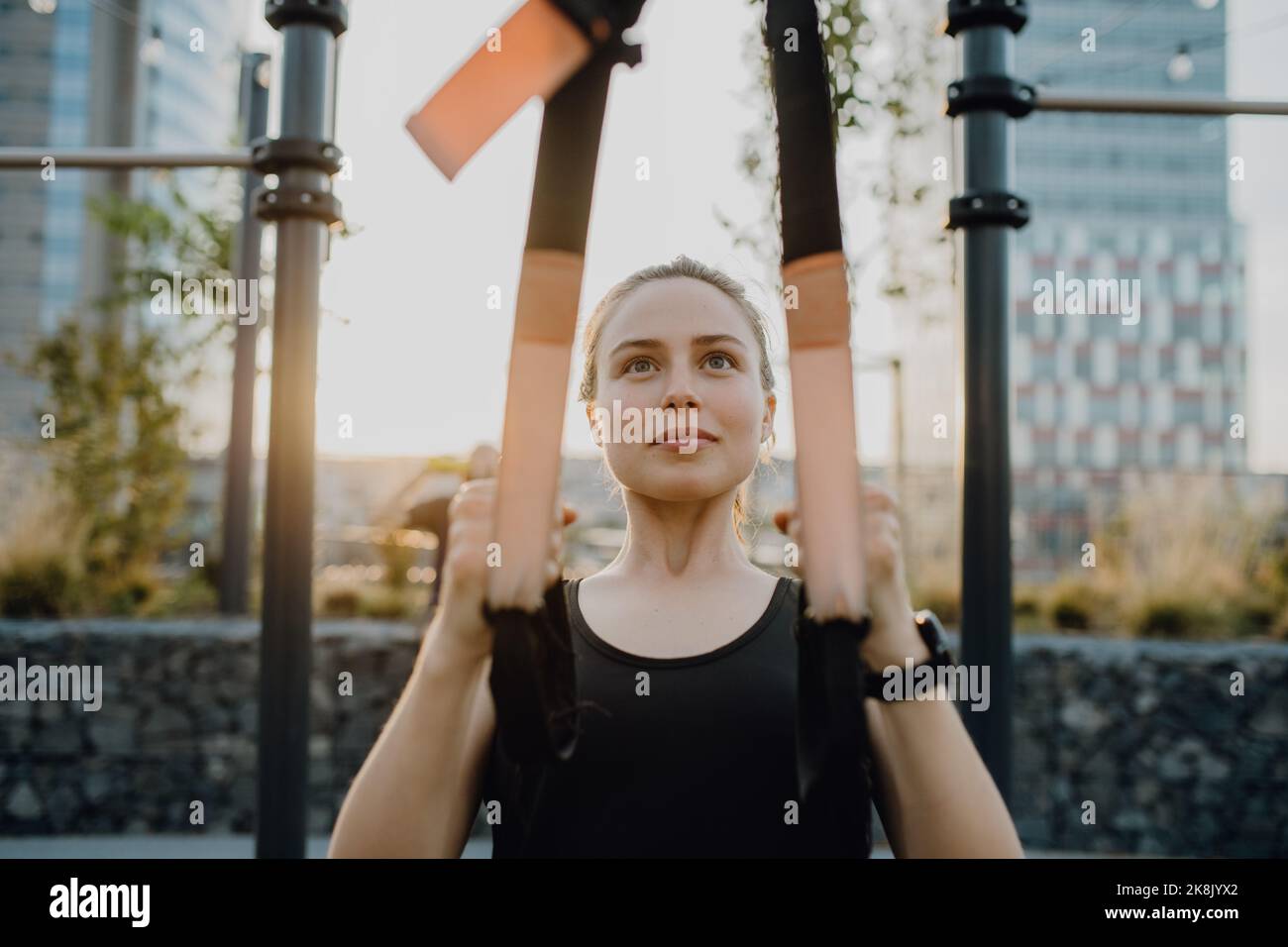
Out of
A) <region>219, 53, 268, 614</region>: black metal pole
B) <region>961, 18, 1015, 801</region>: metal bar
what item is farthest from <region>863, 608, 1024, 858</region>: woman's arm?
<region>219, 53, 268, 614</region>: black metal pole

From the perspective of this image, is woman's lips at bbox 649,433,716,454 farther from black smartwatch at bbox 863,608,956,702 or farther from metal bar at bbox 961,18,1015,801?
metal bar at bbox 961,18,1015,801

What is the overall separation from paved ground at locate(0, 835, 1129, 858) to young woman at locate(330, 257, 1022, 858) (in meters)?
3.59

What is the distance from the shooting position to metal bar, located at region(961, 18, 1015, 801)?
6.11ft

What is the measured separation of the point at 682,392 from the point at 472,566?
41cm

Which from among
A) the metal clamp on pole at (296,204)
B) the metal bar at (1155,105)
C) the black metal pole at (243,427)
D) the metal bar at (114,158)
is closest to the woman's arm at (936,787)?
the metal clamp on pole at (296,204)

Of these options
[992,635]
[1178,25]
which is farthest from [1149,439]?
[992,635]

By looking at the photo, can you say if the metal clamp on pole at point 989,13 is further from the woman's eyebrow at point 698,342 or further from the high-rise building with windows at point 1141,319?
the high-rise building with windows at point 1141,319

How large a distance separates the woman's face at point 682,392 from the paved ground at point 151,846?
383cm

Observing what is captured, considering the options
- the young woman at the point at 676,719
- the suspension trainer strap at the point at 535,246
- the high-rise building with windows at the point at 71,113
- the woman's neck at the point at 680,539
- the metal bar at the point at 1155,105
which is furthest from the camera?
the high-rise building with windows at the point at 71,113

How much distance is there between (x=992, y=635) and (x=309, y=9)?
1.82m

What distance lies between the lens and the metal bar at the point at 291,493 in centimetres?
184

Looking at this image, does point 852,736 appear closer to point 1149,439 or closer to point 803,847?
point 803,847

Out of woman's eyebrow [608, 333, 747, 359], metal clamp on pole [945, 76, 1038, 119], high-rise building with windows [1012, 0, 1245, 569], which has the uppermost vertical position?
high-rise building with windows [1012, 0, 1245, 569]

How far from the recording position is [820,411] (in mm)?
764
